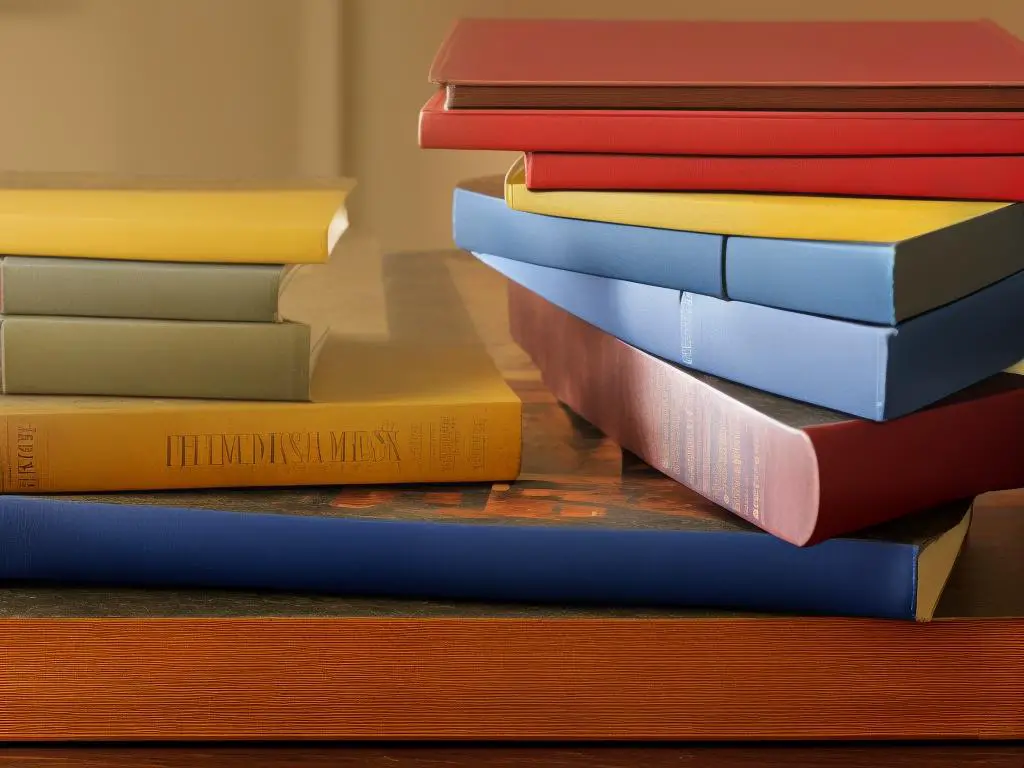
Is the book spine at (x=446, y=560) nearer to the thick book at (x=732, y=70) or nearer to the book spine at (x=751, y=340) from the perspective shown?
the book spine at (x=751, y=340)

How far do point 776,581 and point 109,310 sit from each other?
29 cm

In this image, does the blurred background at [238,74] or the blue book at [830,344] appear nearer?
the blue book at [830,344]

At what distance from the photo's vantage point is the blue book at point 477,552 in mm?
447

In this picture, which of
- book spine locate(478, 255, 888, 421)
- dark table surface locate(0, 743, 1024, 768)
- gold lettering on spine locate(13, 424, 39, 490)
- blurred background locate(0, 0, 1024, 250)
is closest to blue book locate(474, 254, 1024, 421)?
book spine locate(478, 255, 888, 421)

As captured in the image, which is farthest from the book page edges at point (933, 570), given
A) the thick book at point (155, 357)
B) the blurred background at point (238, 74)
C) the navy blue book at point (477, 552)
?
the blurred background at point (238, 74)

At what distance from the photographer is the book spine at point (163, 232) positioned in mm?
498

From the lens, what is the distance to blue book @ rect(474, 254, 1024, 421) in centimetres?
44

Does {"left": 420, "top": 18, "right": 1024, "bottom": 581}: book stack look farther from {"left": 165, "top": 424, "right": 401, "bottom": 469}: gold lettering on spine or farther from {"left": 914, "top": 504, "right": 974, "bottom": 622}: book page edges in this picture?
{"left": 165, "top": 424, "right": 401, "bottom": 469}: gold lettering on spine

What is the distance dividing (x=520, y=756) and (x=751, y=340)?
185 millimetres

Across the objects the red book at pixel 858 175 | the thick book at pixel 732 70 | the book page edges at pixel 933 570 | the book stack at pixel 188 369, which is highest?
the thick book at pixel 732 70

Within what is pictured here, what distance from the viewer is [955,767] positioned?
0.43 m

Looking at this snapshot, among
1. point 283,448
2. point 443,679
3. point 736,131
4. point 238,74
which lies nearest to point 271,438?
point 283,448

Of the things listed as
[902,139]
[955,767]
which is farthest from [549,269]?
[955,767]

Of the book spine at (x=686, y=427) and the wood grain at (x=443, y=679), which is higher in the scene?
the book spine at (x=686, y=427)
